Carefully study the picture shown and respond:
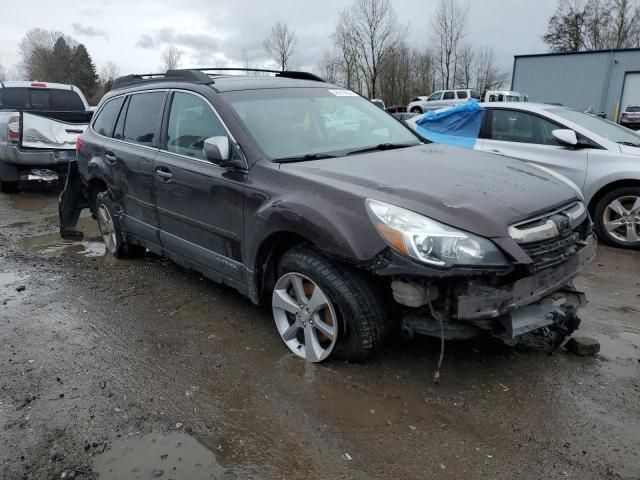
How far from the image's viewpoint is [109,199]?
5.27 metres

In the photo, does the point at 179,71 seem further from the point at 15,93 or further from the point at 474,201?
the point at 15,93

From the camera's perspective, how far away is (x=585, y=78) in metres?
31.3

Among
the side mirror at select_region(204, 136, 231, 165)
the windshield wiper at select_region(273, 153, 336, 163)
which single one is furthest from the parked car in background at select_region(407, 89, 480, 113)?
the side mirror at select_region(204, 136, 231, 165)

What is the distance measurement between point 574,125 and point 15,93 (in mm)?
10280

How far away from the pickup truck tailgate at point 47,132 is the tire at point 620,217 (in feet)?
25.8

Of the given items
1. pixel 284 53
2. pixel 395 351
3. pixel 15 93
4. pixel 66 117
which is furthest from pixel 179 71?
pixel 284 53

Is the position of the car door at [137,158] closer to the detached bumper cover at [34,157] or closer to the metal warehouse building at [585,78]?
the detached bumper cover at [34,157]

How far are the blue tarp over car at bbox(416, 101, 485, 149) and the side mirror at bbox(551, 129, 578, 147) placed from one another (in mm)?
1169

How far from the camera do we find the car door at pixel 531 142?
20.3 feet

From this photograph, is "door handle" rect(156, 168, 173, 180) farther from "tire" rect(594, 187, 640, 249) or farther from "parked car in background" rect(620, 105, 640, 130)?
"parked car in background" rect(620, 105, 640, 130)

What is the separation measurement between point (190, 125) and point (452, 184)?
2133 mm

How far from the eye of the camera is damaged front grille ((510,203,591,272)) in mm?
2779

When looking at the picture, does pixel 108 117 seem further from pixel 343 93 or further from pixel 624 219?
pixel 624 219

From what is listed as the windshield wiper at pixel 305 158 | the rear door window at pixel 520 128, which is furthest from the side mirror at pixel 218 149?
the rear door window at pixel 520 128
